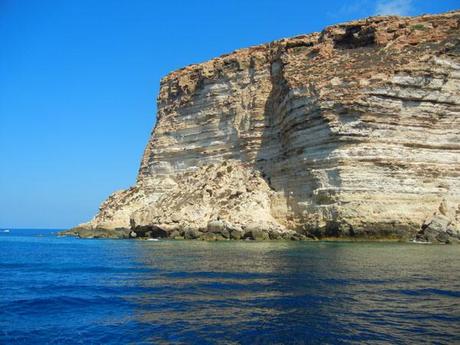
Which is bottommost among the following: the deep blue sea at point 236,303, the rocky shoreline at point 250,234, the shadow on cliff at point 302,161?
the deep blue sea at point 236,303

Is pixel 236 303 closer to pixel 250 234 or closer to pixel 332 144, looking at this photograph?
pixel 332 144

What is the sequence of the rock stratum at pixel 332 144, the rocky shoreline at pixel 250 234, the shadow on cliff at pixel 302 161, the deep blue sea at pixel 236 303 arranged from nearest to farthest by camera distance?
1. the deep blue sea at pixel 236 303
2. the rocky shoreline at pixel 250 234
3. the rock stratum at pixel 332 144
4. the shadow on cliff at pixel 302 161

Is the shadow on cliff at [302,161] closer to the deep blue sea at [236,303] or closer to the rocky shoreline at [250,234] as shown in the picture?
the rocky shoreline at [250,234]

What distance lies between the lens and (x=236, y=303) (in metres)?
12.0

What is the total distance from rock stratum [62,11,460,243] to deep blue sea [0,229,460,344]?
50.9 ft

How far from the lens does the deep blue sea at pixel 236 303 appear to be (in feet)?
30.4

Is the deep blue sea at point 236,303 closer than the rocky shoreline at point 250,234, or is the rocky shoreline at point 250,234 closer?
the deep blue sea at point 236,303

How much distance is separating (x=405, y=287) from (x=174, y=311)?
7165mm

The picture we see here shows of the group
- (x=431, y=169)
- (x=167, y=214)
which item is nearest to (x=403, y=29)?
(x=431, y=169)

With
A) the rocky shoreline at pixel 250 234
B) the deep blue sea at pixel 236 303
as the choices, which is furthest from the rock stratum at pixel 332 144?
the deep blue sea at pixel 236 303

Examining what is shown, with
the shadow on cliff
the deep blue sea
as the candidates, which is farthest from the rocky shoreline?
the deep blue sea

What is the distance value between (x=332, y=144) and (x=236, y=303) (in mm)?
27300

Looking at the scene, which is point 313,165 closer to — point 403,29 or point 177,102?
point 403,29

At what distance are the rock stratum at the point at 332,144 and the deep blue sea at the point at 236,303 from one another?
50.9ft
